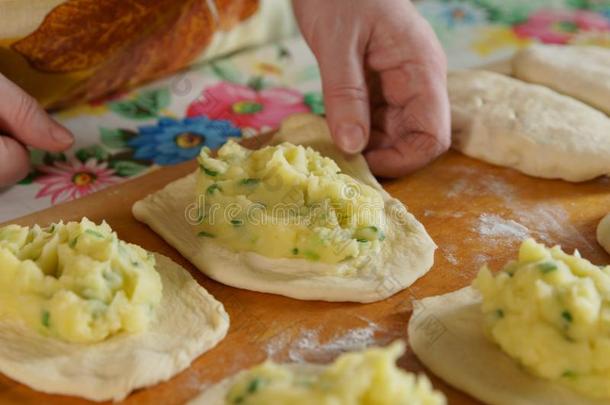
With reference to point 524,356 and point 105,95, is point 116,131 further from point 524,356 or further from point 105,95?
point 524,356

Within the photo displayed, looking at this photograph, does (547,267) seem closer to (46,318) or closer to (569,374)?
(569,374)

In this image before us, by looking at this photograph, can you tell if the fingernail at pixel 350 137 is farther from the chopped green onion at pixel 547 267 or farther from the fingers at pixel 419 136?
the chopped green onion at pixel 547 267

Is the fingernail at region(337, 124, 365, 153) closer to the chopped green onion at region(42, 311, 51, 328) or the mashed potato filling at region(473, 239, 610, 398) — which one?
the mashed potato filling at region(473, 239, 610, 398)

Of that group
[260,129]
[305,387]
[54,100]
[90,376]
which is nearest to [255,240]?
[90,376]

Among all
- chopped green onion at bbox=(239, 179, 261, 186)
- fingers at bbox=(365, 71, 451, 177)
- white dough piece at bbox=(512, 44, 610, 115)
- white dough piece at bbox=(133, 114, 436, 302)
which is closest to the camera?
white dough piece at bbox=(133, 114, 436, 302)

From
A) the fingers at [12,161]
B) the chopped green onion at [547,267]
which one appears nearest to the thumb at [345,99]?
the chopped green onion at [547,267]

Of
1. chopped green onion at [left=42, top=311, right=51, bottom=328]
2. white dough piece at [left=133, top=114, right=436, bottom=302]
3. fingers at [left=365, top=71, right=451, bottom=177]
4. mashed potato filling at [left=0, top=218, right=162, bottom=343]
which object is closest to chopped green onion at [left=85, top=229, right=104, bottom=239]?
mashed potato filling at [left=0, top=218, right=162, bottom=343]
